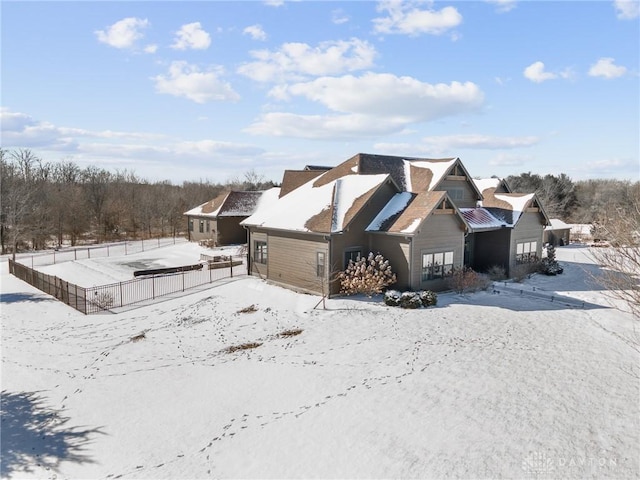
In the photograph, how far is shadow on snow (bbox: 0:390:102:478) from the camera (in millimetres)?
9828

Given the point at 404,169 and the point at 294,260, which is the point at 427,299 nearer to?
the point at 294,260

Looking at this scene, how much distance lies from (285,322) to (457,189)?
16.9 m

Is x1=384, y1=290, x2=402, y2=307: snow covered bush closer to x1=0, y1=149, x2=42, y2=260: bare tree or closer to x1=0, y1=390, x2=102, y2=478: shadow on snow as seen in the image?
x1=0, y1=390, x2=102, y2=478: shadow on snow

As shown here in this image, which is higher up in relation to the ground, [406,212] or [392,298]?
[406,212]

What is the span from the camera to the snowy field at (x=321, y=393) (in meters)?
9.50

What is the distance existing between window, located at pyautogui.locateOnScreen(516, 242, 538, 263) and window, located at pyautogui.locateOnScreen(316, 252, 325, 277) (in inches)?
615

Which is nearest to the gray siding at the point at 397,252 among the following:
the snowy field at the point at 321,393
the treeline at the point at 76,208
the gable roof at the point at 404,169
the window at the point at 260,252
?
the snowy field at the point at 321,393

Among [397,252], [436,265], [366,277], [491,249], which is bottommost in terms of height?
[366,277]

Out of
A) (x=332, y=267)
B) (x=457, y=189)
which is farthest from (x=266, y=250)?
(x=457, y=189)

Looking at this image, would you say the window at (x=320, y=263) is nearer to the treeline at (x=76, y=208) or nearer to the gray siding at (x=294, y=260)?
the gray siding at (x=294, y=260)

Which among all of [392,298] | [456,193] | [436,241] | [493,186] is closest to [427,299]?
[392,298]

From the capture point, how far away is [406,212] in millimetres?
23453

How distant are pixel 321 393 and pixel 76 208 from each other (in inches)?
2086

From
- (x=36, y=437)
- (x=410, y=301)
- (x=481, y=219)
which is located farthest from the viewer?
(x=481, y=219)
